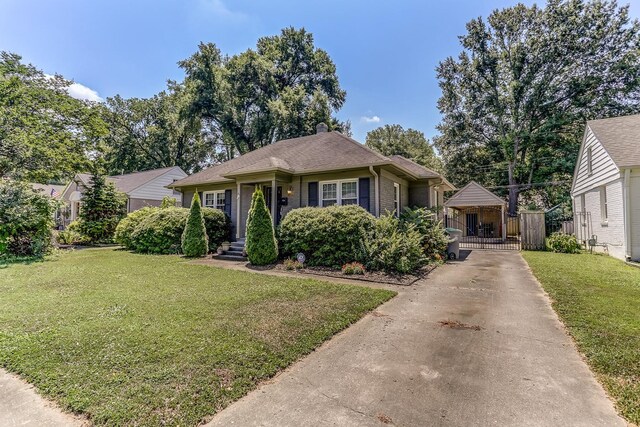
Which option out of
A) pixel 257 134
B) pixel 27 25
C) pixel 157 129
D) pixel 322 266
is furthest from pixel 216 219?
pixel 157 129

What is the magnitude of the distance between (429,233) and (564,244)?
22.4 ft

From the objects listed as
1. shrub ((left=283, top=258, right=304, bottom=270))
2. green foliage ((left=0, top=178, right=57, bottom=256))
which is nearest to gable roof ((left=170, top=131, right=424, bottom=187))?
shrub ((left=283, top=258, right=304, bottom=270))

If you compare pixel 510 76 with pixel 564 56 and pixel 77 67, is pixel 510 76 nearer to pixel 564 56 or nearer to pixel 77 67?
pixel 564 56

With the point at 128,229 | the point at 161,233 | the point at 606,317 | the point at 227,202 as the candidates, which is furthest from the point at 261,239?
the point at 128,229

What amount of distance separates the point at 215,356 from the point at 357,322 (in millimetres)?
2237

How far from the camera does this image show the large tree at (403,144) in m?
36.7

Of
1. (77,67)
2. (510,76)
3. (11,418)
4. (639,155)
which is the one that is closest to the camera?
(11,418)

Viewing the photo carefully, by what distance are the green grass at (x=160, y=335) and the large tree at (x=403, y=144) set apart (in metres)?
32.7

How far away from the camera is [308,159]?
12.5 metres

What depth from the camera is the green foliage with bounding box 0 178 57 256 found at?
36.0 ft

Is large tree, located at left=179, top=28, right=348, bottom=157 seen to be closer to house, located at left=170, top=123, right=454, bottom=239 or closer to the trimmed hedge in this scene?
house, located at left=170, top=123, right=454, bottom=239

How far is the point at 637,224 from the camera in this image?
971 centimetres

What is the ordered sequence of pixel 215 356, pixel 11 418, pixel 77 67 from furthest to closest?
pixel 77 67
pixel 215 356
pixel 11 418

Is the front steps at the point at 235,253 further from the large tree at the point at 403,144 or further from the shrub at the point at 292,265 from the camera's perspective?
the large tree at the point at 403,144
